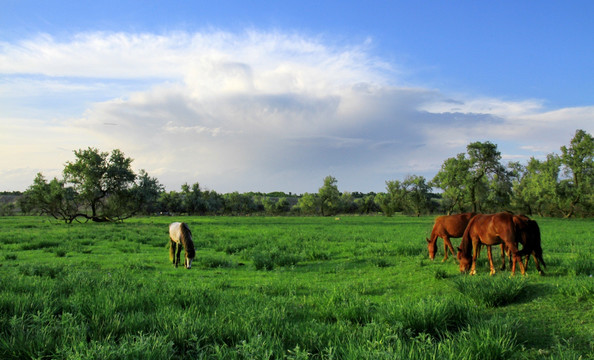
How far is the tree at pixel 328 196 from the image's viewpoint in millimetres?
108438

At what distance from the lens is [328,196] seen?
11006 centimetres

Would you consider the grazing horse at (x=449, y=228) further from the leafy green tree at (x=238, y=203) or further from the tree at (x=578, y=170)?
the leafy green tree at (x=238, y=203)

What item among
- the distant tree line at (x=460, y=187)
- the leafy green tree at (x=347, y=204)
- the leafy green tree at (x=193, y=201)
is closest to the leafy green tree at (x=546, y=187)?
the distant tree line at (x=460, y=187)

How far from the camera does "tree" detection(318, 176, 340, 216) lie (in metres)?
108

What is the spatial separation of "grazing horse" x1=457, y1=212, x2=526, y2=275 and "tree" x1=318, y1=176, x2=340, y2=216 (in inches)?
3833

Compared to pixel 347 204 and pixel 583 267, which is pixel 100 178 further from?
pixel 347 204

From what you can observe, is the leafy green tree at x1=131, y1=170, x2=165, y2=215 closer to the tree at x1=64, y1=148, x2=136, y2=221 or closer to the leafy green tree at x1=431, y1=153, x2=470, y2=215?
the tree at x1=64, y1=148, x2=136, y2=221

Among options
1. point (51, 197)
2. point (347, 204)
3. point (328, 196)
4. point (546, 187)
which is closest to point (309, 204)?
point (328, 196)

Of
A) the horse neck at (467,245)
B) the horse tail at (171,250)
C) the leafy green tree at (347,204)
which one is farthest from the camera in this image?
the leafy green tree at (347,204)

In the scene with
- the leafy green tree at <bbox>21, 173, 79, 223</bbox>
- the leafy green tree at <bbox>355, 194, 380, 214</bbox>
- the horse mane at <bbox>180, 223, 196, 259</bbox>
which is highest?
the leafy green tree at <bbox>21, 173, 79, 223</bbox>

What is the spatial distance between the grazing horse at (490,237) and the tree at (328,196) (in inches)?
3833

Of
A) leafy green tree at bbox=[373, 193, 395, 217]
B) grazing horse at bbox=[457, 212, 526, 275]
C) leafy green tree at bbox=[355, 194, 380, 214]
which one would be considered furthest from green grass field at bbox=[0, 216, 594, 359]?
leafy green tree at bbox=[355, 194, 380, 214]

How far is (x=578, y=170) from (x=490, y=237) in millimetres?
60937

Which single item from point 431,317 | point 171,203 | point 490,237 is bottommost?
point 431,317
